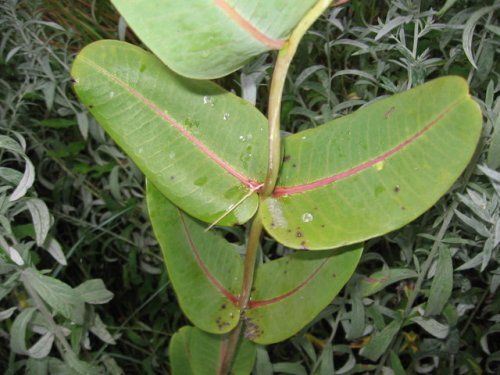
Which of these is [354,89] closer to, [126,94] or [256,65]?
[256,65]

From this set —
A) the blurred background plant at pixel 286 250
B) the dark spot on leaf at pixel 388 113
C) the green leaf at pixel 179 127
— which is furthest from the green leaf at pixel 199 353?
the dark spot on leaf at pixel 388 113

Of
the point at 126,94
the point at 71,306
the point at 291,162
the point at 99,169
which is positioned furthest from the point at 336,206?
the point at 99,169

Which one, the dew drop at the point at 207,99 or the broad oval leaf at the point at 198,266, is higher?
the dew drop at the point at 207,99

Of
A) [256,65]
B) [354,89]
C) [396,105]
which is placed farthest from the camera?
[354,89]

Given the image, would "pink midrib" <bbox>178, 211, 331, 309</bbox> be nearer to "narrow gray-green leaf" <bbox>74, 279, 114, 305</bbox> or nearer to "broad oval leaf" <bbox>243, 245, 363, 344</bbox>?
"broad oval leaf" <bbox>243, 245, 363, 344</bbox>

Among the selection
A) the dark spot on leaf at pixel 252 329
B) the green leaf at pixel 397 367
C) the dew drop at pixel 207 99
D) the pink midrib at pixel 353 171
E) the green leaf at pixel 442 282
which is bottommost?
the green leaf at pixel 397 367

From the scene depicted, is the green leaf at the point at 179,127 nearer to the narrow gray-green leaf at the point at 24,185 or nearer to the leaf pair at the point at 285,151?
the leaf pair at the point at 285,151

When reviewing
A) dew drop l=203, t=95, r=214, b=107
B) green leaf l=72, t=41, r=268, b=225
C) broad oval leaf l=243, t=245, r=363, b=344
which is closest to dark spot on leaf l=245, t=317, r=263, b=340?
broad oval leaf l=243, t=245, r=363, b=344
